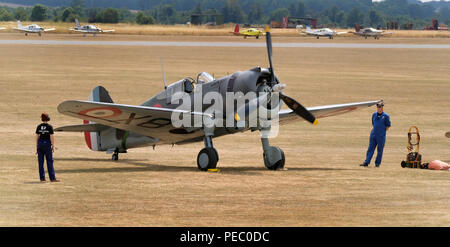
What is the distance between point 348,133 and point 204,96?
12.2 metres

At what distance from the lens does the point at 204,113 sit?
17188mm

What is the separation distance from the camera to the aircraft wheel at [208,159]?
17.0 m

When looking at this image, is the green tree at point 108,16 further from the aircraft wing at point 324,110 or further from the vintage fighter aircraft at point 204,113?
the aircraft wing at point 324,110

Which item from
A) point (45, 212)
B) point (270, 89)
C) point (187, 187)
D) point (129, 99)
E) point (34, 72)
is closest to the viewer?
point (45, 212)

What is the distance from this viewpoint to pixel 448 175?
55.8 ft

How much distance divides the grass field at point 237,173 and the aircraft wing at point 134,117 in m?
0.90

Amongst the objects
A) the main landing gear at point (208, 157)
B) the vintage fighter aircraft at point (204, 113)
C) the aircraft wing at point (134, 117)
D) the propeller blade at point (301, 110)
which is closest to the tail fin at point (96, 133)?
the vintage fighter aircraft at point (204, 113)

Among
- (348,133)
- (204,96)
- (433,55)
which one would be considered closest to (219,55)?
(433,55)

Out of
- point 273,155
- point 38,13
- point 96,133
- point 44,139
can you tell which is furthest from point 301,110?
point 38,13

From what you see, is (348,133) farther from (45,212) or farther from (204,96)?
(45,212)

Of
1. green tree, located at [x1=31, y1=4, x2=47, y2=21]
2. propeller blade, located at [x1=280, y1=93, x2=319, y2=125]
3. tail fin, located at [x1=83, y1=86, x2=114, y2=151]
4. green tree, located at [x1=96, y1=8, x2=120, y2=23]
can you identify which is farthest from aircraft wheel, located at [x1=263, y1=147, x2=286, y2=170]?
green tree, located at [x1=31, y1=4, x2=47, y2=21]

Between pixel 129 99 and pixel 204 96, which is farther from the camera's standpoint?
pixel 129 99

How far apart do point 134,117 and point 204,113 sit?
159 cm

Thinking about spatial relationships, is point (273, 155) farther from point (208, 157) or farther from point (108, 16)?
point (108, 16)
